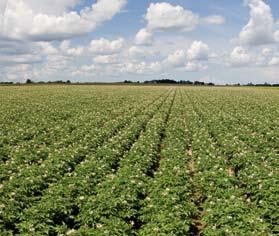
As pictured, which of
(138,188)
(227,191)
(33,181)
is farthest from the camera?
(33,181)

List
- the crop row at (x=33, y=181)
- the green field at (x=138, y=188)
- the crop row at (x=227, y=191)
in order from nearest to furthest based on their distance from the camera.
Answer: the crop row at (x=227, y=191) < the green field at (x=138, y=188) < the crop row at (x=33, y=181)

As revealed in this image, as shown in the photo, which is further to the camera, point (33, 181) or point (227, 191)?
point (33, 181)

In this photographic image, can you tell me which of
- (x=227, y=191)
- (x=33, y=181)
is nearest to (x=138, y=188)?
(x=227, y=191)

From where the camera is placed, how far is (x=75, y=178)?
11.5 metres

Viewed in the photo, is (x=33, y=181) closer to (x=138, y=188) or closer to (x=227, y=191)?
(x=138, y=188)

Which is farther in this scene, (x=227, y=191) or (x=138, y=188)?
(x=138, y=188)

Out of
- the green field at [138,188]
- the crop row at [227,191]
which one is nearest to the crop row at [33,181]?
the green field at [138,188]

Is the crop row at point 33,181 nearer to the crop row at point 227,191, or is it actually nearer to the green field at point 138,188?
the green field at point 138,188

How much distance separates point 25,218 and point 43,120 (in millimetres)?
18734

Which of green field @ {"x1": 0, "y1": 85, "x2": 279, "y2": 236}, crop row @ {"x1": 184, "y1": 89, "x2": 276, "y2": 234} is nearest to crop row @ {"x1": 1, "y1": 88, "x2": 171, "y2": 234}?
green field @ {"x1": 0, "y1": 85, "x2": 279, "y2": 236}

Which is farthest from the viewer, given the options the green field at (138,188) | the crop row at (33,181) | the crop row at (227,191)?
the crop row at (33,181)

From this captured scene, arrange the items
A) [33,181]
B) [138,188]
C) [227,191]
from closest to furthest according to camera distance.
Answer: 1. [227,191]
2. [138,188]
3. [33,181]

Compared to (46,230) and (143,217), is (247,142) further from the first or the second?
(46,230)

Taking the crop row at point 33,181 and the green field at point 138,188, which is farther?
the crop row at point 33,181
